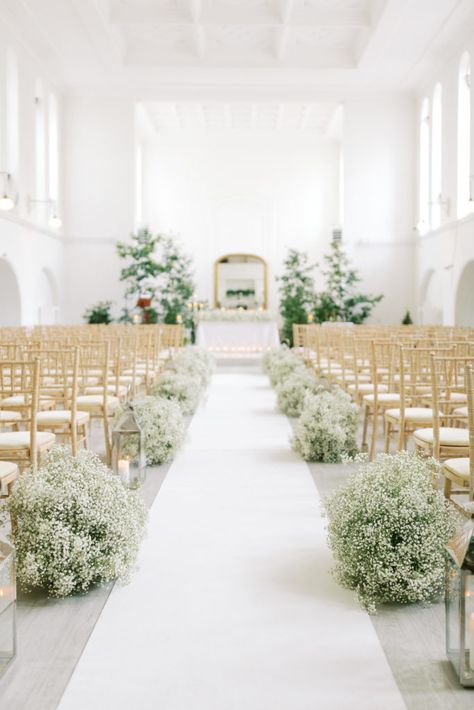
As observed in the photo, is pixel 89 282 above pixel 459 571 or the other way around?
above

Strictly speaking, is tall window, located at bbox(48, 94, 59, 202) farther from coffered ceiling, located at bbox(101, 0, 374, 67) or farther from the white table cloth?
the white table cloth

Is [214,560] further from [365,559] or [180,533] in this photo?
[365,559]

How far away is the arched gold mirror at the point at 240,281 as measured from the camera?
23.9 meters

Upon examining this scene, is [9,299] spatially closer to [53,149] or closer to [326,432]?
[53,149]

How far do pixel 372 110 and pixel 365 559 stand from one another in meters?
18.6

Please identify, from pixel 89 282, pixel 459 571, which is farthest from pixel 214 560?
pixel 89 282

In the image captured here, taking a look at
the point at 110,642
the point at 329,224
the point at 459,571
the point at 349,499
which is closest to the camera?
the point at 459,571

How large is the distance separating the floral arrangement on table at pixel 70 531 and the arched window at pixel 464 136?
44.8 feet

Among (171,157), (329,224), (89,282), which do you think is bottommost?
(89,282)

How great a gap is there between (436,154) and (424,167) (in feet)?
4.93

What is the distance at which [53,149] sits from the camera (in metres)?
19.6

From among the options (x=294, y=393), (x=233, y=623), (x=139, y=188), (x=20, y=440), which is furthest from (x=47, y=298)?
(x=233, y=623)

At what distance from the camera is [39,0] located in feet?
47.4

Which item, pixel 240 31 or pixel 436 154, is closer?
pixel 240 31
